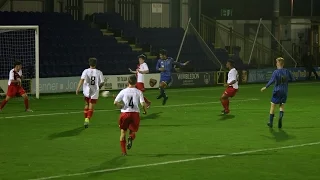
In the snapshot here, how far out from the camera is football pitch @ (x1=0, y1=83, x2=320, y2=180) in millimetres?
15593

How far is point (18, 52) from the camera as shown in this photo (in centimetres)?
3744

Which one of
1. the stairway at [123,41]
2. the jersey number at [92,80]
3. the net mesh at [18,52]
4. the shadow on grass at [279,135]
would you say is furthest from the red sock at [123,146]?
the stairway at [123,41]

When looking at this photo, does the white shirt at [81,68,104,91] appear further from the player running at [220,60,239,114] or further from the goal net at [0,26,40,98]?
the goal net at [0,26,40,98]

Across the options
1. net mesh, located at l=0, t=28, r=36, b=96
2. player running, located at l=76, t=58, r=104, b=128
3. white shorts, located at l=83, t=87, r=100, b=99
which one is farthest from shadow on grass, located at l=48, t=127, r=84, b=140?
net mesh, located at l=0, t=28, r=36, b=96

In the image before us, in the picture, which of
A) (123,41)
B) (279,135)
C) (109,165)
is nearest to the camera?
(109,165)

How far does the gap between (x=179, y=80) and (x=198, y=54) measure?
16.9ft

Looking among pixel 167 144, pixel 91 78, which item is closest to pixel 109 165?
pixel 167 144

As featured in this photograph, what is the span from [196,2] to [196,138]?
3074 cm

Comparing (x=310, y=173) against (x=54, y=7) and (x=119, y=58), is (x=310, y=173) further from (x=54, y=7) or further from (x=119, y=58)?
(x=54, y=7)

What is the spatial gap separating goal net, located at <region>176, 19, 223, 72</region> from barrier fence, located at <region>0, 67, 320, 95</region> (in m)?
1.49

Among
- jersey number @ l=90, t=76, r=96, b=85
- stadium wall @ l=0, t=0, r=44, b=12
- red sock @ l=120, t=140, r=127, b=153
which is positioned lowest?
red sock @ l=120, t=140, r=127, b=153

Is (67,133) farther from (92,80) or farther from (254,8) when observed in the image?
(254,8)

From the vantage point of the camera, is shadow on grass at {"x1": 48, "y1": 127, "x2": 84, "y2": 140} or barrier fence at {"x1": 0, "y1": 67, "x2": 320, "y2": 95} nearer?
shadow on grass at {"x1": 48, "y1": 127, "x2": 84, "y2": 140}

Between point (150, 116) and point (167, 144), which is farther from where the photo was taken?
point (150, 116)
